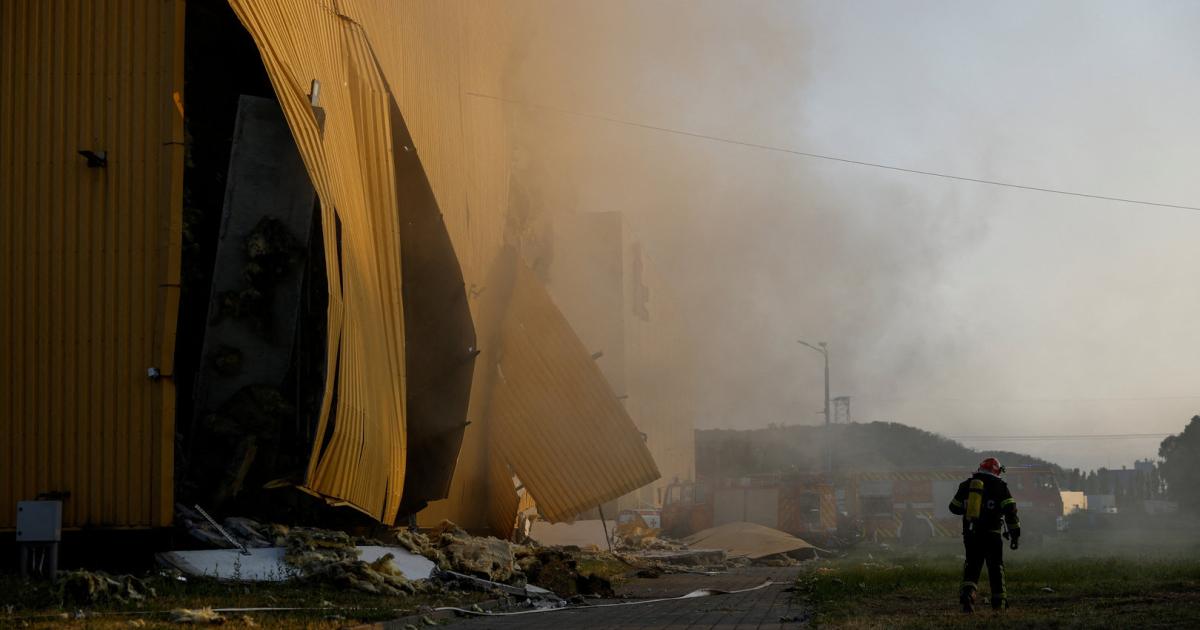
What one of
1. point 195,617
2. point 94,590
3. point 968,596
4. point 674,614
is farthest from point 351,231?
point 968,596

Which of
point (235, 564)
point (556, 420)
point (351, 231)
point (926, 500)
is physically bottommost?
point (926, 500)

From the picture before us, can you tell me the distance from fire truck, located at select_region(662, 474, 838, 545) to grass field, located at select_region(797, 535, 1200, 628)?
19.1 metres

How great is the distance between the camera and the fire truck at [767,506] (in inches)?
1506

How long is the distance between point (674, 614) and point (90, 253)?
7.39 meters

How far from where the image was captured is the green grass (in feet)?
31.1

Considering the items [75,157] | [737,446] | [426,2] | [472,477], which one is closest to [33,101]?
[75,157]

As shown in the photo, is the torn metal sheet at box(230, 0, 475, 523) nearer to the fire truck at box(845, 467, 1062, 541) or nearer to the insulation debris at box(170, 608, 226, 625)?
the insulation debris at box(170, 608, 226, 625)

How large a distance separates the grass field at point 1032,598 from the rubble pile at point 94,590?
6.05 metres

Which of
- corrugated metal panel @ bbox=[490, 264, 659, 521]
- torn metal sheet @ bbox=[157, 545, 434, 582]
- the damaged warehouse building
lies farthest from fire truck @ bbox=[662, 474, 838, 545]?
torn metal sheet @ bbox=[157, 545, 434, 582]

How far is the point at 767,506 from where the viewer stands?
38.8 m

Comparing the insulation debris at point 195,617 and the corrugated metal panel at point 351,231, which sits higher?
the corrugated metal panel at point 351,231

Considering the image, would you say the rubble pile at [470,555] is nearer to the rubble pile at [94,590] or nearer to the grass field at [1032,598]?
the grass field at [1032,598]

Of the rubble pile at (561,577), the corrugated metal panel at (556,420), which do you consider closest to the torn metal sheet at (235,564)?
the rubble pile at (561,577)

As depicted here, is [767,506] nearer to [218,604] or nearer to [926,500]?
[926,500]
